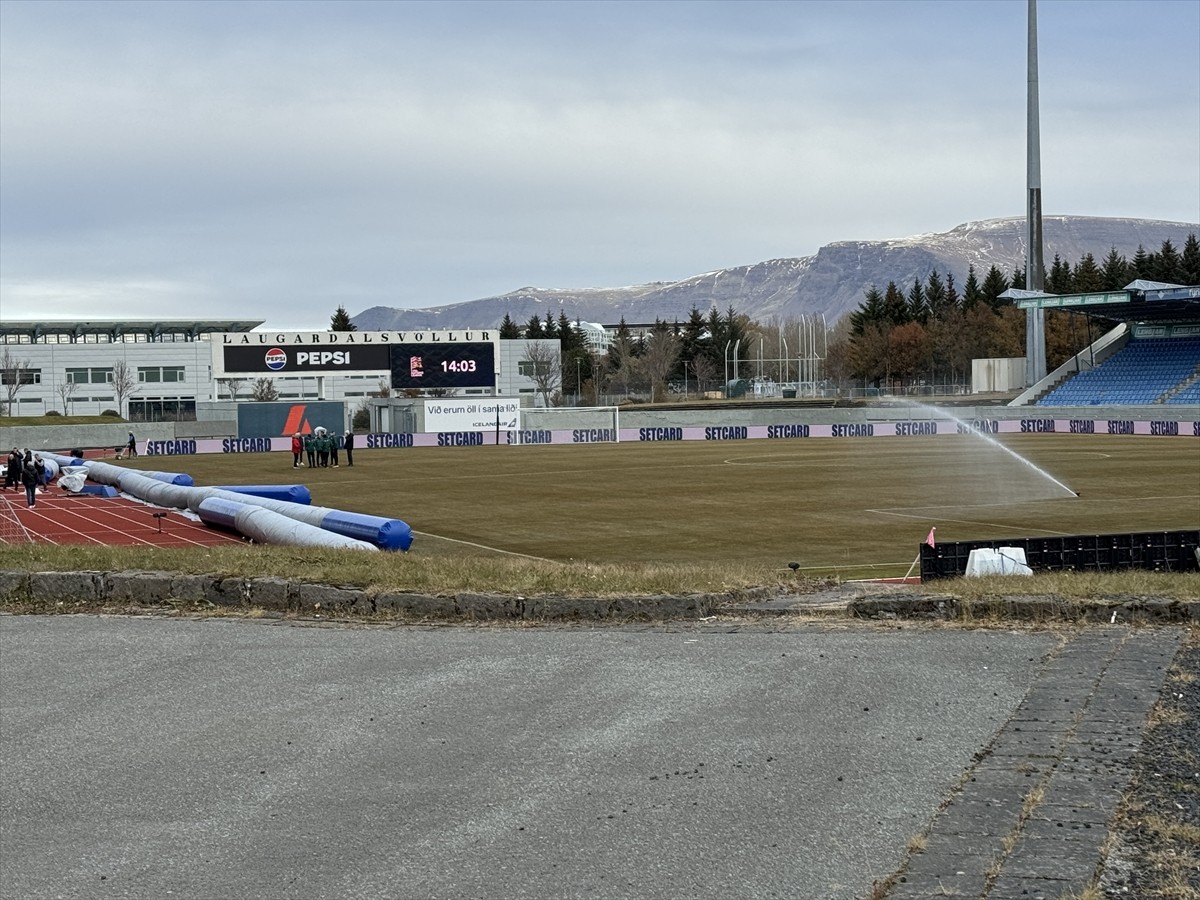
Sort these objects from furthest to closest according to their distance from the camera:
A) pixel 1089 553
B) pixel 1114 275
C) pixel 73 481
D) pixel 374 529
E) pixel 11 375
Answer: pixel 1114 275 → pixel 11 375 → pixel 73 481 → pixel 374 529 → pixel 1089 553

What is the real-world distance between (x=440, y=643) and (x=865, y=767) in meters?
5.43

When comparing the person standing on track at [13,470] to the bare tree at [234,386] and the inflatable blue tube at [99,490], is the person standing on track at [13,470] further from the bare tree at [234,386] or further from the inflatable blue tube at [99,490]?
the bare tree at [234,386]

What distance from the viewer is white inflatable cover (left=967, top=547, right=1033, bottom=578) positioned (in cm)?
1858

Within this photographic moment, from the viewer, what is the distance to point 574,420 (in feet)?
339

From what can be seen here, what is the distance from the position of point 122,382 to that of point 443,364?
36.4 meters

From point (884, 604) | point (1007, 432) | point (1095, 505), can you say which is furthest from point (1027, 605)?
point (1007, 432)

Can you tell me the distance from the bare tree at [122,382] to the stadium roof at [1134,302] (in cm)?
7783

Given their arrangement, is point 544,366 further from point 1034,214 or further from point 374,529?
point 374,529

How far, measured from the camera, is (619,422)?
103188 mm

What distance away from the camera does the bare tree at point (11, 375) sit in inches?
4732

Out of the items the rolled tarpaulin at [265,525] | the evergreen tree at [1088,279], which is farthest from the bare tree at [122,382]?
the evergreen tree at [1088,279]

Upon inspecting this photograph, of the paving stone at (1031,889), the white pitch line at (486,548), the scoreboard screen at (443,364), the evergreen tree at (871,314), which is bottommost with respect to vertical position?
the white pitch line at (486,548)

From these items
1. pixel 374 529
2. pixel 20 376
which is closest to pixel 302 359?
pixel 20 376

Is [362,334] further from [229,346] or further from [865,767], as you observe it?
[865,767]
